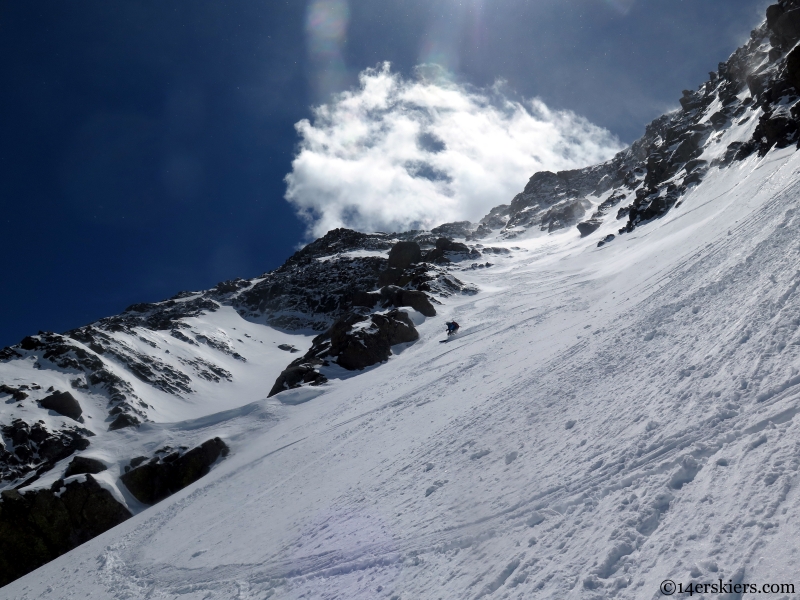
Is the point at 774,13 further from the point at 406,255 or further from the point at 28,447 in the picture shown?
the point at 28,447

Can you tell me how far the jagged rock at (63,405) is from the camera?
66.2 meters

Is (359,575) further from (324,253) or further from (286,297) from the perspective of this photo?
(324,253)

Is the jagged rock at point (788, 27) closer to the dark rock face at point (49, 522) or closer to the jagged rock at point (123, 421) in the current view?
the dark rock face at point (49, 522)

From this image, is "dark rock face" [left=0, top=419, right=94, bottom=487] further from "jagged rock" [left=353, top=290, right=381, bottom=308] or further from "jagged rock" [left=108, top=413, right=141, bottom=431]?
"jagged rock" [left=353, top=290, right=381, bottom=308]

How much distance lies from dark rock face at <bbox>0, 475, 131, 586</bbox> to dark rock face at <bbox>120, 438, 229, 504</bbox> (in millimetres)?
1172

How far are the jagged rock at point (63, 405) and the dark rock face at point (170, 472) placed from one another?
5195 centimetres

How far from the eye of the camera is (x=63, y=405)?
2628 inches

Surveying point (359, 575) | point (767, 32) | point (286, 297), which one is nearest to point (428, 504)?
point (359, 575)

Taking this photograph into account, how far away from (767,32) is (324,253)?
123427 mm

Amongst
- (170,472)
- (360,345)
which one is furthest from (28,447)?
(360,345)

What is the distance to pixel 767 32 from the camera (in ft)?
256

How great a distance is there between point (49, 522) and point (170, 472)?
19.7ft

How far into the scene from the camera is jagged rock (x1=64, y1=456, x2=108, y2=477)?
25.6 meters

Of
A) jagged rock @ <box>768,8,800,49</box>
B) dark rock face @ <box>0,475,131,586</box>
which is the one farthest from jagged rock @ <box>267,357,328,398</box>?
jagged rock @ <box>768,8,800,49</box>
